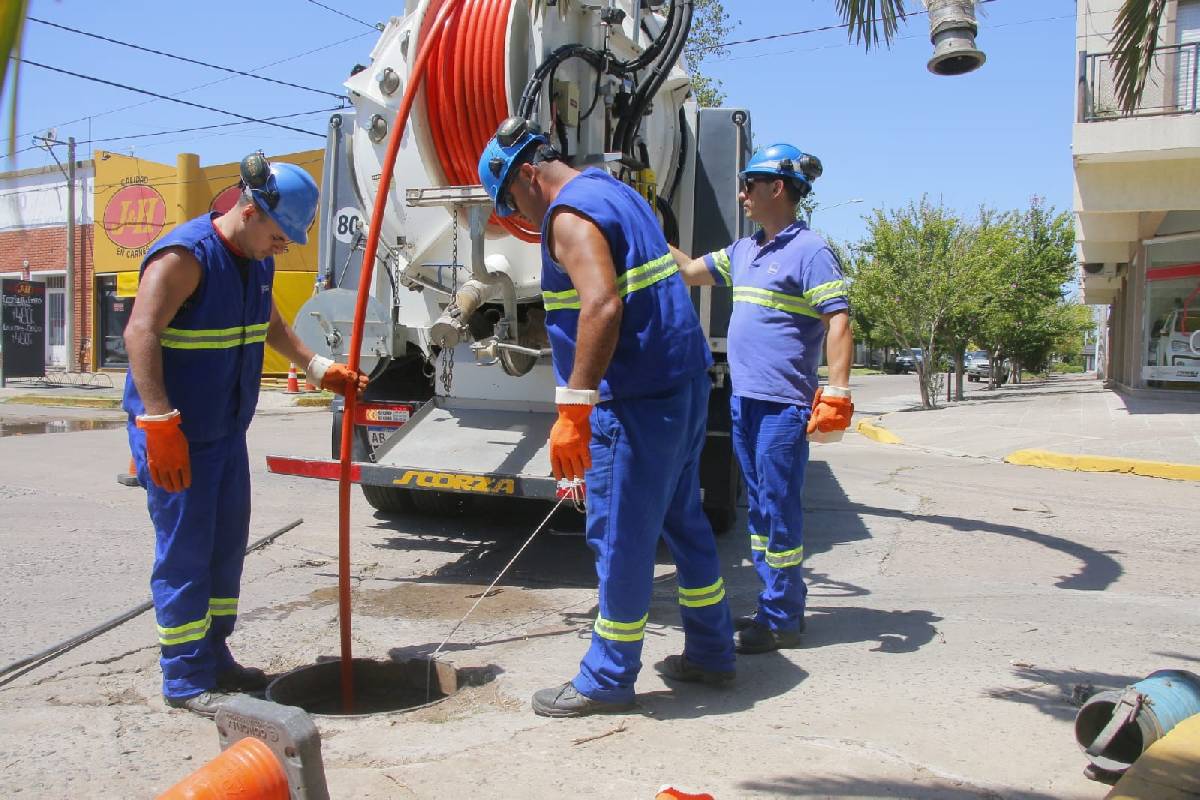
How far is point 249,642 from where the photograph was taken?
412 centimetres

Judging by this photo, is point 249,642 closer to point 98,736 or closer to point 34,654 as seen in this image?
point 34,654

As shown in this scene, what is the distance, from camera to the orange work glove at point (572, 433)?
3104 millimetres

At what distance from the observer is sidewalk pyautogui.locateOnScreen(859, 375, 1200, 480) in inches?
Result: 405

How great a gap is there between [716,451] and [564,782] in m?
3.38

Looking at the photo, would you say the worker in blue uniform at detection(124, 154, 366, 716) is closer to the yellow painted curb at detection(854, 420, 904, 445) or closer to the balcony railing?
the yellow painted curb at detection(854, 420, 904, 445)

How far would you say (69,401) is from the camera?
17.9 meters

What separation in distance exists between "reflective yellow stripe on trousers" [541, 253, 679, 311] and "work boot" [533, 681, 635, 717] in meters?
1.27

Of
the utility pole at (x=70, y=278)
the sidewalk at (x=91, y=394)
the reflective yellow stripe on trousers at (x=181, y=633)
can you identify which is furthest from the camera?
the utility pole at (x=70, y=278)

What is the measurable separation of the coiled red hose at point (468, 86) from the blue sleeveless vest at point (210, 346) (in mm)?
1851

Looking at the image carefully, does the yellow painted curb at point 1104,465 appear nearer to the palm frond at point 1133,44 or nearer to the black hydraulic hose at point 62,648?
the palm frond at point 1133,44

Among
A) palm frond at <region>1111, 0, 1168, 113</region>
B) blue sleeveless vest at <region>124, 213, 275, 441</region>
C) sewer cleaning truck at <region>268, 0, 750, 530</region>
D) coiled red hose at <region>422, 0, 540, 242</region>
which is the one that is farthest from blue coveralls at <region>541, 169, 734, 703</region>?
coiled red hose at <region>422, 0, 540, 242</region>

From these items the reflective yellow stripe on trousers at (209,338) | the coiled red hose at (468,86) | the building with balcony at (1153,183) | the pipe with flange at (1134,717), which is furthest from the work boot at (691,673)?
the building with balcony at (1153,183)

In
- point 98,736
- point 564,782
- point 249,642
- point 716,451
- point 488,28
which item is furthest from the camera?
point 716,451

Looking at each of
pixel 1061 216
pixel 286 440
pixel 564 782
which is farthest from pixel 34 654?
pixel 1061 216
